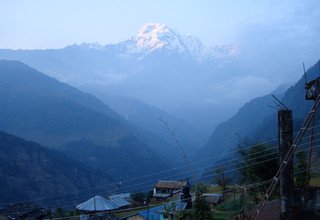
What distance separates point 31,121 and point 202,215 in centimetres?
14632

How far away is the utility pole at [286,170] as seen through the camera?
12.4m

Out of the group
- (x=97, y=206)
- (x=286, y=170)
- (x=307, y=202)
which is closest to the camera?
(x=286, y=170)

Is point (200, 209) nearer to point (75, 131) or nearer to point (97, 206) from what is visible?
point (97, 206)

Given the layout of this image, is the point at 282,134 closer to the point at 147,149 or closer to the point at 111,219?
the point at 111,219

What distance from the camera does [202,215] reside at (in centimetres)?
2064

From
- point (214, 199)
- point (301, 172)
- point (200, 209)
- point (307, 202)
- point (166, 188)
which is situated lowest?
point (166, 188)

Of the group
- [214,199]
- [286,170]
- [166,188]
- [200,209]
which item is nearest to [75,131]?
[166,188]

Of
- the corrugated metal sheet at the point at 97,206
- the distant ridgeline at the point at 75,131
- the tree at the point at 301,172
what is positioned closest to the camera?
the tree at the point at 301,172

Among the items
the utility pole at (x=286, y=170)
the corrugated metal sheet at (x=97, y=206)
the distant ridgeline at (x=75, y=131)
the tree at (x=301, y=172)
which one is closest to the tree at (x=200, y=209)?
the tree at (x=301, y=172)

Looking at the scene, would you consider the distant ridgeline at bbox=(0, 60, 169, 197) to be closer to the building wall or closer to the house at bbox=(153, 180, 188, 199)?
the house at bbox=(153, 180, 188, 199)

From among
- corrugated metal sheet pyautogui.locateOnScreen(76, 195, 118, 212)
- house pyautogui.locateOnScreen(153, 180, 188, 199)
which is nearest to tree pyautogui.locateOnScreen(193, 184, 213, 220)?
corrugated metal sheet pyautogui.locateOnScreen(76, 195, 118, 212)

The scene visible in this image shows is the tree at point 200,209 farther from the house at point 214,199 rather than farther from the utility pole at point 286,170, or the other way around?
the house at point 214,199

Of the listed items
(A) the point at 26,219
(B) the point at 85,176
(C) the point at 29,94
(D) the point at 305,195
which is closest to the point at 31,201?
(B) the point at 85,176

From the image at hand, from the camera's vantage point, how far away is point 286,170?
41.0 ft
